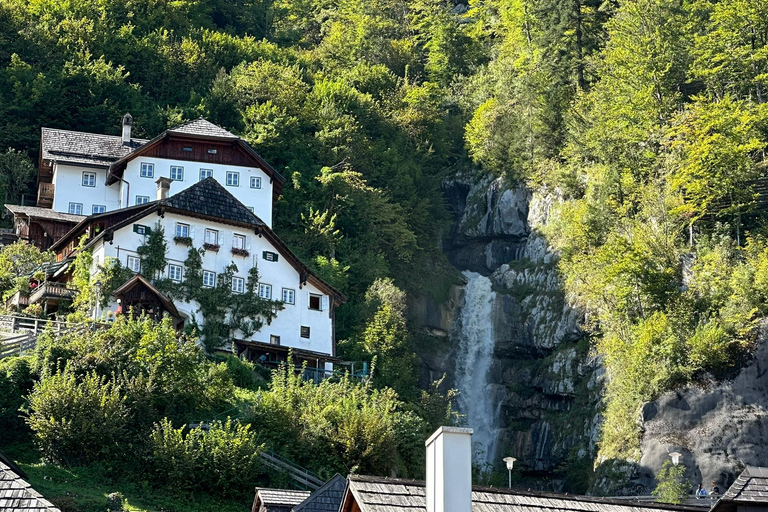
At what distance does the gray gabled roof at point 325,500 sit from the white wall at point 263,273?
26.7 meters

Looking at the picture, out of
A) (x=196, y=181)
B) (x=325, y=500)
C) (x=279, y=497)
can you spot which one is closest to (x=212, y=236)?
(x=196, y=181)

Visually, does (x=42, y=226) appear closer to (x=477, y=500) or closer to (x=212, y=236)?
(x=212, y=236)

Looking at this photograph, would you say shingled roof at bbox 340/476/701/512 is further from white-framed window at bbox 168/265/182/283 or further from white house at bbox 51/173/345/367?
white-framed window at bbox 168/265/182/283

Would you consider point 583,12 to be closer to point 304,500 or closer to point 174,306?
point 174,306

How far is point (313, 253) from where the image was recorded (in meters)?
68.4

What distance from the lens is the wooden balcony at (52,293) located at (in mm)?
54344

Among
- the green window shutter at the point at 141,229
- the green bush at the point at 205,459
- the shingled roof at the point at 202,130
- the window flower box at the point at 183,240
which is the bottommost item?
the green bush at the point at 205,459

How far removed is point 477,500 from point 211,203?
40689 mm

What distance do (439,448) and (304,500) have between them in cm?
1386

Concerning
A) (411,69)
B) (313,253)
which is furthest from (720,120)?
(411,69)

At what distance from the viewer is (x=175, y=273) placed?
56.2 metres

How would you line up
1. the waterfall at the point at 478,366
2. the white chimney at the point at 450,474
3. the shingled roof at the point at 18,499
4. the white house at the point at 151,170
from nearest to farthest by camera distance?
Result: the white chimney at the point at 450,474, the shingled roof at the point at 18,499, the waterfall at the point at 478,366, the white house at the point at 151,170

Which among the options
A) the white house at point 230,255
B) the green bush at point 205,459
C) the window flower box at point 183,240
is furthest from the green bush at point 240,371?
Answer: the green bush at point 205,459

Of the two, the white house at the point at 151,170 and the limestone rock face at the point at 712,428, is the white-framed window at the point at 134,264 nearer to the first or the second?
the white house at the point at 151,170
